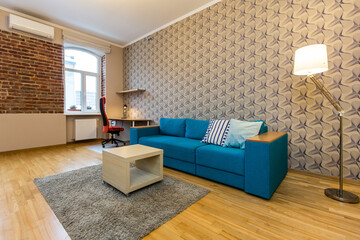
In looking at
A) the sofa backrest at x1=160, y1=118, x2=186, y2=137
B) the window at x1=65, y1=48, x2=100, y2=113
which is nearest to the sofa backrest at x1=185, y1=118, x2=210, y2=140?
the sofa backrest at x1=160, y1=118, x2=186, y2=137

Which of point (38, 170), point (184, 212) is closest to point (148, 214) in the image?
point (184, 212)

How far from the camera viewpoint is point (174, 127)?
323 centimetres

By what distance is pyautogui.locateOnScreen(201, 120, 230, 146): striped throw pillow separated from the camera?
238 cm

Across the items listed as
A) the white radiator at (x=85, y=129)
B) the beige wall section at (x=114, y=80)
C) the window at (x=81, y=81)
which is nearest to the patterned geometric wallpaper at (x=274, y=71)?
the beige wall section at (x=114, y=80)

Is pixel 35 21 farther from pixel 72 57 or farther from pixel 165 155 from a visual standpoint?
pixel 165 155

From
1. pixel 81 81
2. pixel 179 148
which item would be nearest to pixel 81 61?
pixel 81 81

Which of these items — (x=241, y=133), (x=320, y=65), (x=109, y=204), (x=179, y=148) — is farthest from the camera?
(x=179, y=148)

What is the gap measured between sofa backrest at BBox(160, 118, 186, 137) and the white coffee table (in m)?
1.13

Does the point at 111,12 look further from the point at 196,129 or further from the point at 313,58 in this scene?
the point at 313,58

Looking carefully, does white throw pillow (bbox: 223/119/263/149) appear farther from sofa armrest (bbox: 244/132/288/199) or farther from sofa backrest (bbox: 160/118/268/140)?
sofa backrest (bbox: 160/118/268/140)

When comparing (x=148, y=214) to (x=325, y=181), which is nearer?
(x=148, y=214)

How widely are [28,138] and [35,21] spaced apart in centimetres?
262

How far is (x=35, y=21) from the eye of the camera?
3.72 meters

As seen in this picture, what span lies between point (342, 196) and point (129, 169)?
7.13 ft
